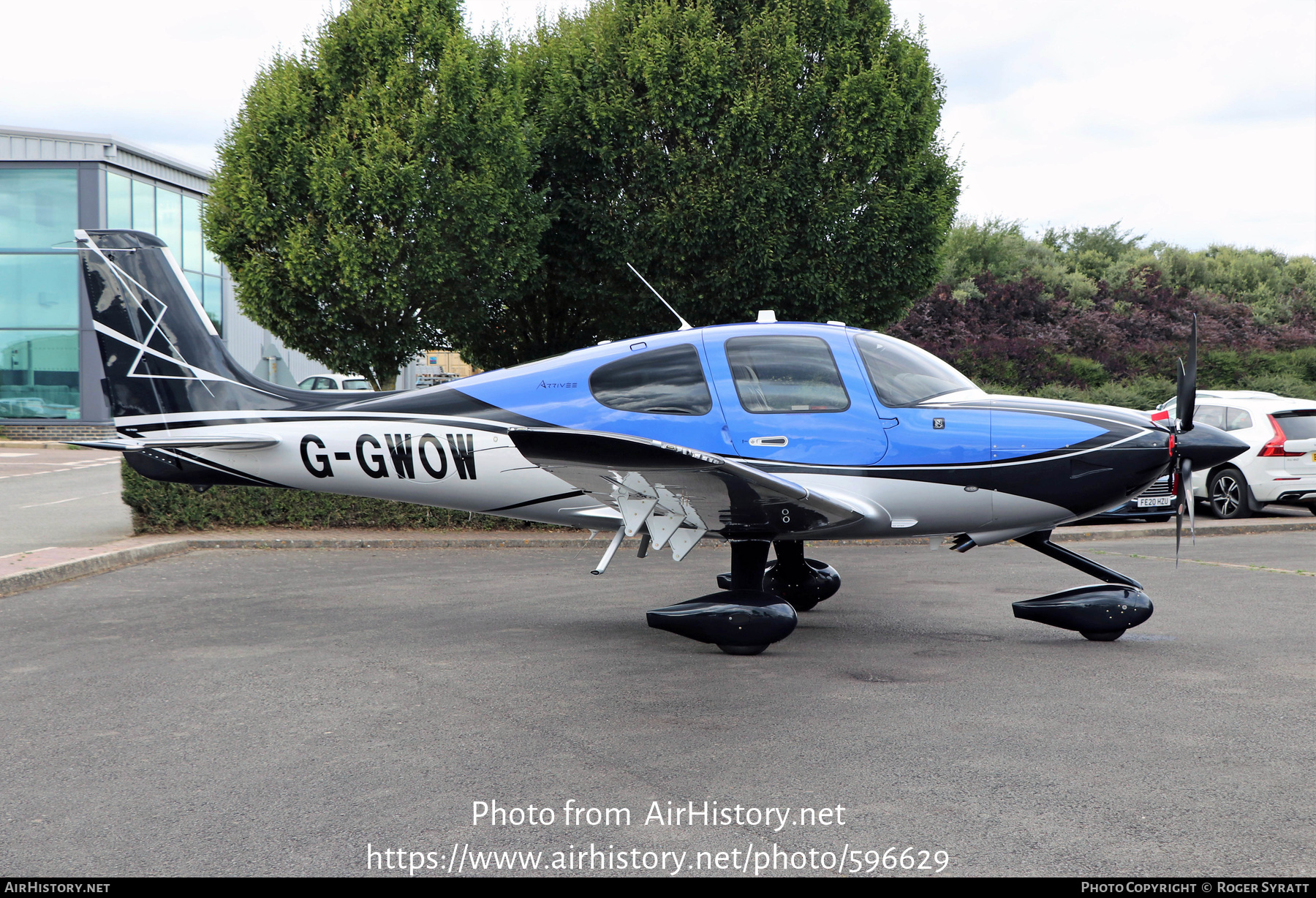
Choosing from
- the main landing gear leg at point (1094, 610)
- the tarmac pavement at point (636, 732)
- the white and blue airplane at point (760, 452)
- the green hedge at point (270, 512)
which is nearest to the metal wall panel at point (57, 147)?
the green hedge at point (270, 512)

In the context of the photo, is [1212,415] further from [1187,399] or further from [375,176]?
[375,176]

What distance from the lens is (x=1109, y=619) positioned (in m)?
7.01

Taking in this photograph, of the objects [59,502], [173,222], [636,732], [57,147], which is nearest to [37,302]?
[57,147]

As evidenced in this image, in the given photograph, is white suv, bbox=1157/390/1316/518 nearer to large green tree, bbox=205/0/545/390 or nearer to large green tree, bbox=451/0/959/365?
large green tree, bbox=451/0/959/365

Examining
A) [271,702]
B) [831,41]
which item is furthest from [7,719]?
[831,41]

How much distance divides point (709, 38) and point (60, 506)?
12.2 metres

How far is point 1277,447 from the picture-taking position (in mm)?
13953

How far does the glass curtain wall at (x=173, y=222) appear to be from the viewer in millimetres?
31016

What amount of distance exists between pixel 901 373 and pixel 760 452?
1.15 meters

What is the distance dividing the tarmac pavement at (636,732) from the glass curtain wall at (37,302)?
83.5 feet

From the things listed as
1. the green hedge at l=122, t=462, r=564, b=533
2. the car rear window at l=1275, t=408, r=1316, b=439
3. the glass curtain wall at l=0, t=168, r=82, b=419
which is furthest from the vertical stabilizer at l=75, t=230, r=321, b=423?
the glass curtain wall at l=0, t=168, r=82, b=419

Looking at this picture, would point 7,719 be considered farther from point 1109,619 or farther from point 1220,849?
point 1109,619

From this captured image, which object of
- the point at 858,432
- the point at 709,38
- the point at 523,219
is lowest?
the point at 858,432

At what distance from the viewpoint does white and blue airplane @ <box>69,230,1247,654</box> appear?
21.9ft
